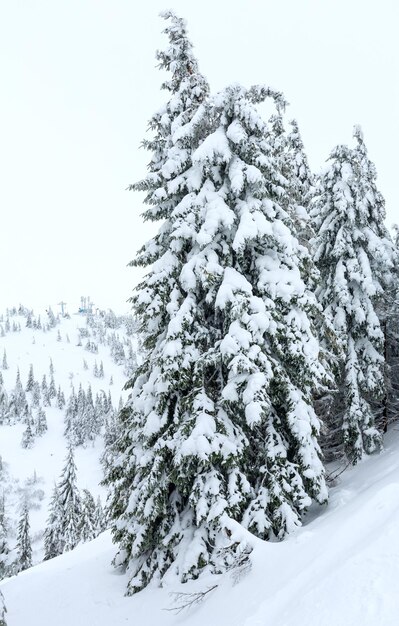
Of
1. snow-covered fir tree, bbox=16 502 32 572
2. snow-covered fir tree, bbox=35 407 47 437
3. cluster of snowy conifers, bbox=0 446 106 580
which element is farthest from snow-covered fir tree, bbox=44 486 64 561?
snow-covered fir tree, bbox=35 407 47 437

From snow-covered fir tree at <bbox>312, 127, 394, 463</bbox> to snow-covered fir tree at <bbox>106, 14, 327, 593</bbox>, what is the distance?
17.3 feet

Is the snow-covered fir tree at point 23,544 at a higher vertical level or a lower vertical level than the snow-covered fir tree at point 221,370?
lower

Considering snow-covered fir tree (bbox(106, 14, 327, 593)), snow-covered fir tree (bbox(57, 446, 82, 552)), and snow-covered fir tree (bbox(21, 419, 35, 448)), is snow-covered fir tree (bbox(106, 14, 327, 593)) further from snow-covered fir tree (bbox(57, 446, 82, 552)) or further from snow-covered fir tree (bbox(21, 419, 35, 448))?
snow-covered fir tree (bbox(21, 419, 35, 448))

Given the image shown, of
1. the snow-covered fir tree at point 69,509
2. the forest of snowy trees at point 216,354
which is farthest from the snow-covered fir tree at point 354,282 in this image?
the snow-covered fir tree at point 69,509

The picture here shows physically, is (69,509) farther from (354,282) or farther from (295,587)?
(295,587)

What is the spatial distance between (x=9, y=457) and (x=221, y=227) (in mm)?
134045

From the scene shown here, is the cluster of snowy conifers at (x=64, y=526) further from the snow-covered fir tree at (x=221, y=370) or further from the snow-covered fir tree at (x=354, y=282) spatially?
the snow-covered fir tree at (x=221, y=370)

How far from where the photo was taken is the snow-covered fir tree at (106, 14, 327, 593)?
9211 mm

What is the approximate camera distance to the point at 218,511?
28.5 feet

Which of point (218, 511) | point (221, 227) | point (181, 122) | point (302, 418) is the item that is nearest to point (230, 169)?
point (221, 227)

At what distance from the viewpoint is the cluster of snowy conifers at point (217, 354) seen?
923cm

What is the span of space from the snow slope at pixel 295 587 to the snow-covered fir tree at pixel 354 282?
1933mm

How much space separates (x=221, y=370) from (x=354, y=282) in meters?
8.49

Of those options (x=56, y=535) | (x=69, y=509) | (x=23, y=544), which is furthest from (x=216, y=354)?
(x=23, y=544)
